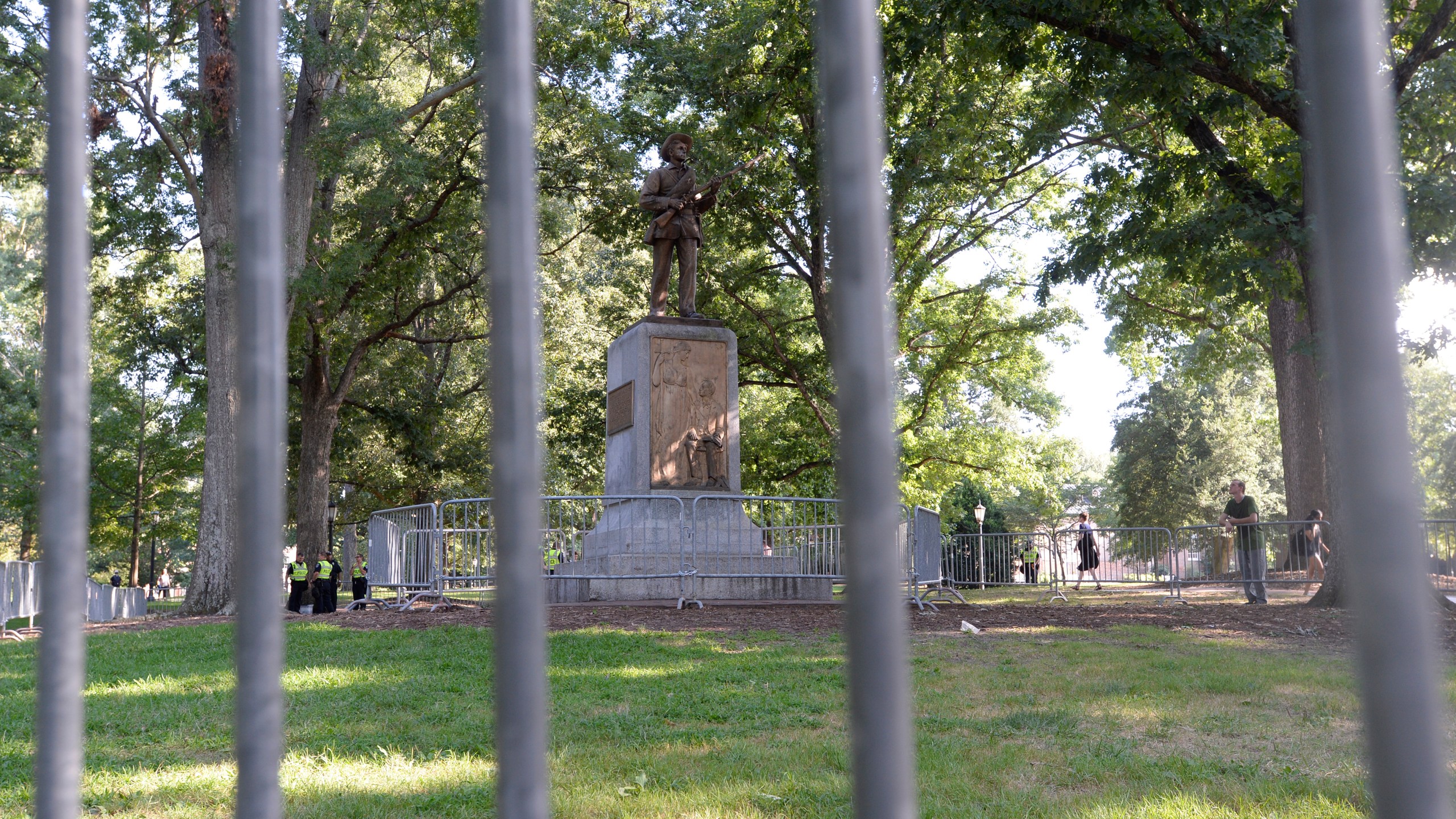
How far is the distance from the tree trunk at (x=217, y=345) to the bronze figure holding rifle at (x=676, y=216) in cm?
721

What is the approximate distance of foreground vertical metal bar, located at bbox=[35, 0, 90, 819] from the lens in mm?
1286

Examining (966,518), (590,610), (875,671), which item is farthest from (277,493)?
(966,518)

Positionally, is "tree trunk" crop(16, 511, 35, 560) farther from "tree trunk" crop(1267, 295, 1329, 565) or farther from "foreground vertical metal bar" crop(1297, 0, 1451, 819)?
"foreground vertical metal bar" crop(1297, 0, 1451, 819)

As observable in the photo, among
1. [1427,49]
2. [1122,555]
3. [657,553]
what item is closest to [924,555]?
[657,553]

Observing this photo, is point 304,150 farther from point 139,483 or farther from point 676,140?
point 139,483

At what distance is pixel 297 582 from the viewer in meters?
21.2

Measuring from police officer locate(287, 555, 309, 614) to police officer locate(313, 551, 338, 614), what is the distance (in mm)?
1012

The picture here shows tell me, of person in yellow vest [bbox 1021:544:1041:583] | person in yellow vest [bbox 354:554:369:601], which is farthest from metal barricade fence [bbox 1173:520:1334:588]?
person in yellow vest [bbox 354:554:369:601]

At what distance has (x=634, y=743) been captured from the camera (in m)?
5.55

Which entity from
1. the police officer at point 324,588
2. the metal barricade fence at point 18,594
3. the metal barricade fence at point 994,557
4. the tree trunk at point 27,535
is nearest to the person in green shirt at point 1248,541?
the metal barricade fence at point 994,557

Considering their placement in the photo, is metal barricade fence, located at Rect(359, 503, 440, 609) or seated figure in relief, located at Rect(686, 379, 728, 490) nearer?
metal barricade fence, located at Rect(359, 503, 440, 609)

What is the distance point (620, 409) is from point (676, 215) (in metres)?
3.20

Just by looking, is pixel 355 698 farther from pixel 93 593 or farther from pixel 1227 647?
pixel 93 593

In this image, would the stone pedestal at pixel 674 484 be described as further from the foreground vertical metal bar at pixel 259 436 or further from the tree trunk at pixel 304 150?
the foreground vertical metal bar at pixel 259 436
